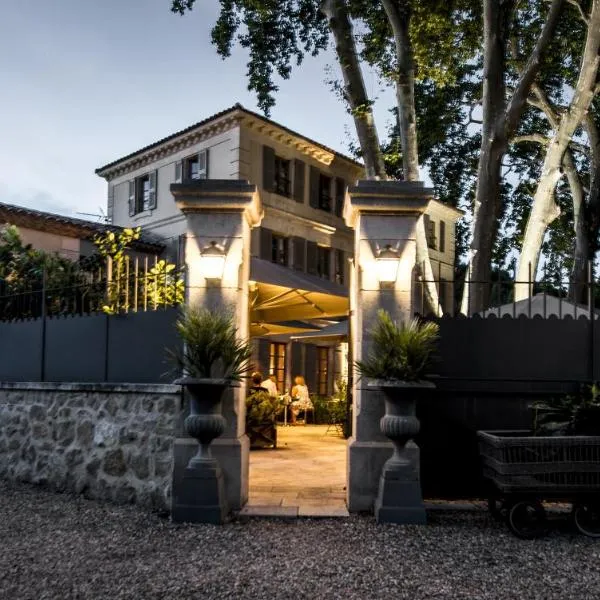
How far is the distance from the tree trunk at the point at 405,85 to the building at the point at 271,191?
7822mm

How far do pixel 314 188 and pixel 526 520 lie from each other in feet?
63.4

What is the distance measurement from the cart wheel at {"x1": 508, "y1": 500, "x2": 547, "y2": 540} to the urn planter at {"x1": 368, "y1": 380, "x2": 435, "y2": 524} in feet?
2.61

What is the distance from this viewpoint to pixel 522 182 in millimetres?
19922

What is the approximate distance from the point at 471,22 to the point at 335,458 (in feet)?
32.0

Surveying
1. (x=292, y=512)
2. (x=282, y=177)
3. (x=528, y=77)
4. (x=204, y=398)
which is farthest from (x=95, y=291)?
(x=282, y=177)

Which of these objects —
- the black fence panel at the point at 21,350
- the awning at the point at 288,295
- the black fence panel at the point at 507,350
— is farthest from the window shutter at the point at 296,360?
the black fence panel at the point at 507,350

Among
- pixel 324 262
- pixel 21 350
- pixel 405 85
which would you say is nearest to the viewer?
pixel 21 350

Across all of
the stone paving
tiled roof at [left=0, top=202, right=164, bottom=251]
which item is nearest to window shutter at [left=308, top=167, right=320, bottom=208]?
tiled roof at [left=0, top=202, right=164, bottom=251]

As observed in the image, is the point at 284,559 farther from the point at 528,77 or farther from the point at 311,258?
the point at 311,258

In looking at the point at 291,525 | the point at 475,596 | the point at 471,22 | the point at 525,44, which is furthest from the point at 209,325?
the point at 525,44

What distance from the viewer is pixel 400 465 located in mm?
5984

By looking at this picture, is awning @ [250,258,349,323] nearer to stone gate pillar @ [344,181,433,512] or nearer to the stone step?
stone gate pillar @ [344,181,433,512]

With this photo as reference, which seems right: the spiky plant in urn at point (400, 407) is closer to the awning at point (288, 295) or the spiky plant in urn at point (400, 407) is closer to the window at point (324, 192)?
the awning at point (288, 295)

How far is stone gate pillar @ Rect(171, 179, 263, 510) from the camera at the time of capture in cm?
641
